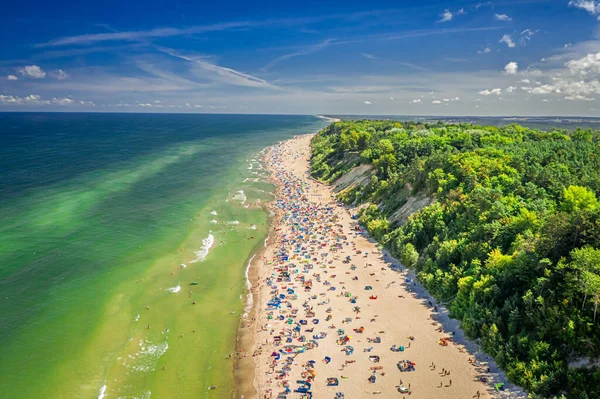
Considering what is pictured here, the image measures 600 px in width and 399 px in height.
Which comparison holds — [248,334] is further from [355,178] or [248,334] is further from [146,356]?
[355,178]

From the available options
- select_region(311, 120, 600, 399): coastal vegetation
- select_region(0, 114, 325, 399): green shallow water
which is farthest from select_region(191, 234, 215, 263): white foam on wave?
select_region(311, 120, 600, 399): coastal vegetation

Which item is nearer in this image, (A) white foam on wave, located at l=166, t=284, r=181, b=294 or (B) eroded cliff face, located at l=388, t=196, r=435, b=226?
(A) white foam on wave, located at l=166, t=284, r=181, b=294

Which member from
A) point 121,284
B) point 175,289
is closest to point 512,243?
point 175,289

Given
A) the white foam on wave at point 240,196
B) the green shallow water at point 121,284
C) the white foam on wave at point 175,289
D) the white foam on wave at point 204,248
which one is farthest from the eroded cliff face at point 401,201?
the white foam on wave at point 175,289

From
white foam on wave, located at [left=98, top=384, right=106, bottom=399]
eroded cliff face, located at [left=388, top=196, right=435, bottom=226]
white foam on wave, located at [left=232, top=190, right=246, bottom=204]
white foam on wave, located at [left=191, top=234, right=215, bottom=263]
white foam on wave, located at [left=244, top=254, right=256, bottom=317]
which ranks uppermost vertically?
eroded cliff face, located at [left=388, top=196, right=435, bottom=226]

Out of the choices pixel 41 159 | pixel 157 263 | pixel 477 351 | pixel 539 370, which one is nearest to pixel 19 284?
pixel 157 263

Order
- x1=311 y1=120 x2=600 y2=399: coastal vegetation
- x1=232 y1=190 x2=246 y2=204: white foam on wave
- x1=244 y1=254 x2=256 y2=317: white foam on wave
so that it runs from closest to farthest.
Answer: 1. x1=311 y1=120 x2=600 y2=399: coastal vegetation
2. x1=244 y1=254 x2=256 y2=317: white foam on wave
3. x1=232 y1=190 x2=246 y2=204: white foam on wave

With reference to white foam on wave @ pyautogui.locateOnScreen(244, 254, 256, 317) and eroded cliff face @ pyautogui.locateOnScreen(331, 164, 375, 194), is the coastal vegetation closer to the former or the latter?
eroded cliff face @ pyautogui.locateOnScreen(331, 164, 375, 194)

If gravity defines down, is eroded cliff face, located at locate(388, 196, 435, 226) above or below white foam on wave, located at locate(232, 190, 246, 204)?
above

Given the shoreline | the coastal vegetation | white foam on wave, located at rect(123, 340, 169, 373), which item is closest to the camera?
the coastal vegetation
